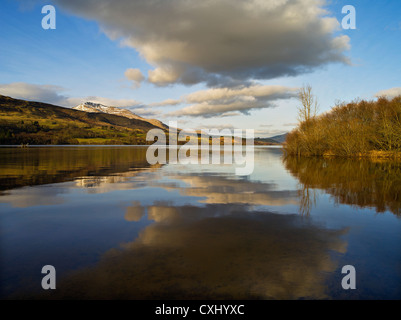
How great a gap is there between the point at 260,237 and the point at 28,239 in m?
6.05

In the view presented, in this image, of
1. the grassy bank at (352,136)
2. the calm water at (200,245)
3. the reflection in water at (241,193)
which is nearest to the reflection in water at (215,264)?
the calm water at (200,245)

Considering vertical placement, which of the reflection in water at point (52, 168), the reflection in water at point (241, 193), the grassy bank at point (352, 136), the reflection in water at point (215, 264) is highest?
the grassy bank at point (352, 136)

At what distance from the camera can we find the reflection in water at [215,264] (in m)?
4.13

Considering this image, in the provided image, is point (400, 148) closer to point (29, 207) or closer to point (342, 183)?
point (342, 183)

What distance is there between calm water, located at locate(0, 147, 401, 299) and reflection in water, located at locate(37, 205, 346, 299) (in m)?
0.02

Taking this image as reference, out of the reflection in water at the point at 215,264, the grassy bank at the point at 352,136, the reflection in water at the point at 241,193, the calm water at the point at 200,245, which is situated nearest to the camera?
the reflection in water at the point at 215,264

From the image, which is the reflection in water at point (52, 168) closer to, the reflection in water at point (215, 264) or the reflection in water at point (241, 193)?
the reflection in water at point (241, 193)

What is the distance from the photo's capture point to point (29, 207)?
392 inches

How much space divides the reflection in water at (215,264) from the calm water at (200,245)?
20mm

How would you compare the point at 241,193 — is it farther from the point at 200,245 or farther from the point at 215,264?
the point at 215,264

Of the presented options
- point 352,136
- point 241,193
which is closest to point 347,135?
point 352,136

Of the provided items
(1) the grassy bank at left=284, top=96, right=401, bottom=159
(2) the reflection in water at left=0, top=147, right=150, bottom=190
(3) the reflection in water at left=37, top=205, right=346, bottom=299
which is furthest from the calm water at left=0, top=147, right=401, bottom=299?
(1) the grassy bank at left=284, top=96, right=401, bottom=159

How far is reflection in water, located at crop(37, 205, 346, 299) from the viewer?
413 centimetres

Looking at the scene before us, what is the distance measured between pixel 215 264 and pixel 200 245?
43.0 inches
